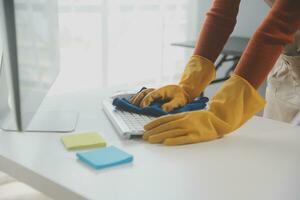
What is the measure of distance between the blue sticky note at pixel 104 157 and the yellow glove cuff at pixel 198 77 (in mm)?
389

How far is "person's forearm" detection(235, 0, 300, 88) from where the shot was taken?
0.87 m

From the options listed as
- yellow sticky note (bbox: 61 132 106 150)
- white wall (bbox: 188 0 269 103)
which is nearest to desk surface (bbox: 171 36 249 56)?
white wall (bbox: 188 0 269 103)

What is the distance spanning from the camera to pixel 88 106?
1.09 m

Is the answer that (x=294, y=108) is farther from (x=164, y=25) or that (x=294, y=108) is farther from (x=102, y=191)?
(x=164, y=25)

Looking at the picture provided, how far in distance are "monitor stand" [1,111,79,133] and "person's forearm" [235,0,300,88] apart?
420 mm

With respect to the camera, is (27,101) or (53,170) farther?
(27,101)

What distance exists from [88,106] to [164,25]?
7.49 ft

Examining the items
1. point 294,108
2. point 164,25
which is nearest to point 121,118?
point 294,108

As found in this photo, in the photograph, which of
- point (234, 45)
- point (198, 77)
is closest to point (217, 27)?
point (198, 77)

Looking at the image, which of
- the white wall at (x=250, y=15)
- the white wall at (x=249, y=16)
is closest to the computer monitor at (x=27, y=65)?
the white wall at (x=249, y=16)

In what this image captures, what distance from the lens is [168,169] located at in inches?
26.7

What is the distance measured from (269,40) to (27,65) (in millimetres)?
524

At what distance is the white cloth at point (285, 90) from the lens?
131 cm

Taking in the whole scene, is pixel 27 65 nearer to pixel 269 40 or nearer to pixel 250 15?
pixel 269 40
